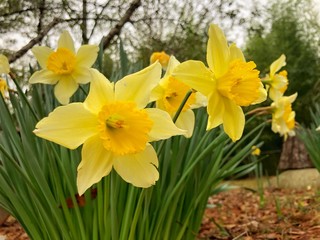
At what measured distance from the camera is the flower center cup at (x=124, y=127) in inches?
27.6

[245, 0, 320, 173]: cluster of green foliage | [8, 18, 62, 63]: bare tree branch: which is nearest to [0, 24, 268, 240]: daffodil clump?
[8, 18, 62, 63]: bare tree branch

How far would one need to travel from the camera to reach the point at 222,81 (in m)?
0.81

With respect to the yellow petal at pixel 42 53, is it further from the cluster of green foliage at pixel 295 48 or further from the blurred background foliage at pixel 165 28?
the cluster of green foliage at pixel 295 48

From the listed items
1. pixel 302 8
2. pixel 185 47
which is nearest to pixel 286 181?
pixel 185 47

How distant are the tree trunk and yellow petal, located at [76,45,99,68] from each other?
601cm

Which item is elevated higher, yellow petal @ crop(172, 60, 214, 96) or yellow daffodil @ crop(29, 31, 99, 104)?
yellow daffodil @ crop(29, 31, 99, 104)

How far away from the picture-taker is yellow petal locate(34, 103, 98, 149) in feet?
2.28

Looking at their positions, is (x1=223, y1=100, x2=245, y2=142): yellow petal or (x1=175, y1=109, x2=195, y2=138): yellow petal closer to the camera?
(x1=223, y1=100, x2=245, y2=142): yellow petal

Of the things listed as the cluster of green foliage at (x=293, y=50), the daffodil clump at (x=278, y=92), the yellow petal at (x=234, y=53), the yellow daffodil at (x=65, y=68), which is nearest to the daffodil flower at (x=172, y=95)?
the yellow petal at (x=234, y=53)

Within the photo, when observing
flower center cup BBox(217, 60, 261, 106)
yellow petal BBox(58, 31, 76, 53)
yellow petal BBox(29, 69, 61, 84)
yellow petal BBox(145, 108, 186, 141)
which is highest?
yellow petal BBox(58, 31, 76, 53)

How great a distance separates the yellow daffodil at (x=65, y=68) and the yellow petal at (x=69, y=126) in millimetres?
423

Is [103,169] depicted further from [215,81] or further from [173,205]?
[173,205]

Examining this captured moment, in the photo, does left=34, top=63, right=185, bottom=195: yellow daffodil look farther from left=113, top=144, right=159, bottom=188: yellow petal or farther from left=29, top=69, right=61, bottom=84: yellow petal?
left=29, top=69, right=61, bottom=84: yellow petal

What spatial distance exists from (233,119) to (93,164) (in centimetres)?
27
